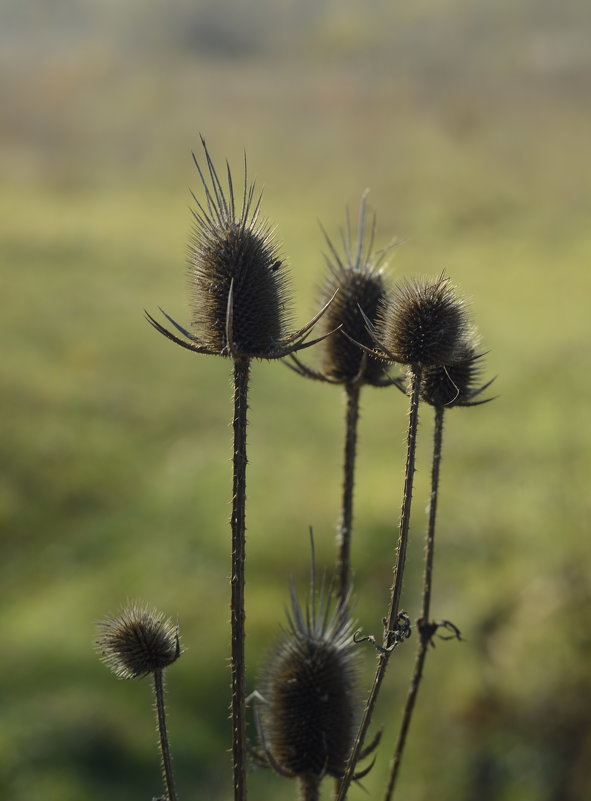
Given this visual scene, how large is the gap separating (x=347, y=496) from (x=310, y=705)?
0.98m

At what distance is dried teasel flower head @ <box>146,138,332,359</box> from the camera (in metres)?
3.30

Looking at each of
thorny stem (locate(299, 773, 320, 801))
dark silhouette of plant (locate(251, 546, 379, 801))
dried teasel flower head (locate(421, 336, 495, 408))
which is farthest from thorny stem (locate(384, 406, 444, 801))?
thorny stem (locate(299, 773, 320, 801))

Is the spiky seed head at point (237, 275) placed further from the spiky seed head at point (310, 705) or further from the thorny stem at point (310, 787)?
the thorny stem at point (310, 787)

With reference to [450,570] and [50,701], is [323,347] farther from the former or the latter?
[450,570]

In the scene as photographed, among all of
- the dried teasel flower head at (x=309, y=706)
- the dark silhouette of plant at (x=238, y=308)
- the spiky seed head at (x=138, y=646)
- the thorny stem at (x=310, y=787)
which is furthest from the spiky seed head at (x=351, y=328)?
the thorny stem at (x=310, y=787)

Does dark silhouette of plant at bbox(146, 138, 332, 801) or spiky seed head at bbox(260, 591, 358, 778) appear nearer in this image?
dark silhouette of plant at bbox(146, 138, 332, 801)

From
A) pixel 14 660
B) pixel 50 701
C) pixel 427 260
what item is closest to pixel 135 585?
pixel 14 660

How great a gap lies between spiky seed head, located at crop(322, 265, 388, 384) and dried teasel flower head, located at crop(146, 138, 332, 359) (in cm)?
67

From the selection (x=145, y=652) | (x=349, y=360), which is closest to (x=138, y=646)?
(x=145, y=652)

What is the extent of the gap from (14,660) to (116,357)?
1190cm

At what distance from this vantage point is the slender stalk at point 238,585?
308cm

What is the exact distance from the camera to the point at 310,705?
149 inches

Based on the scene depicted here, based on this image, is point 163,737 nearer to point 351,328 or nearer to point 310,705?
point 310,705

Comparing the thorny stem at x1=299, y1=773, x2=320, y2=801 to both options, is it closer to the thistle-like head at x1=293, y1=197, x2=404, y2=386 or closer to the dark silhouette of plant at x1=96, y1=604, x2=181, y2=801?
the dark silhouette of plant at x1=96, y1=604, x2=181, y2=801
